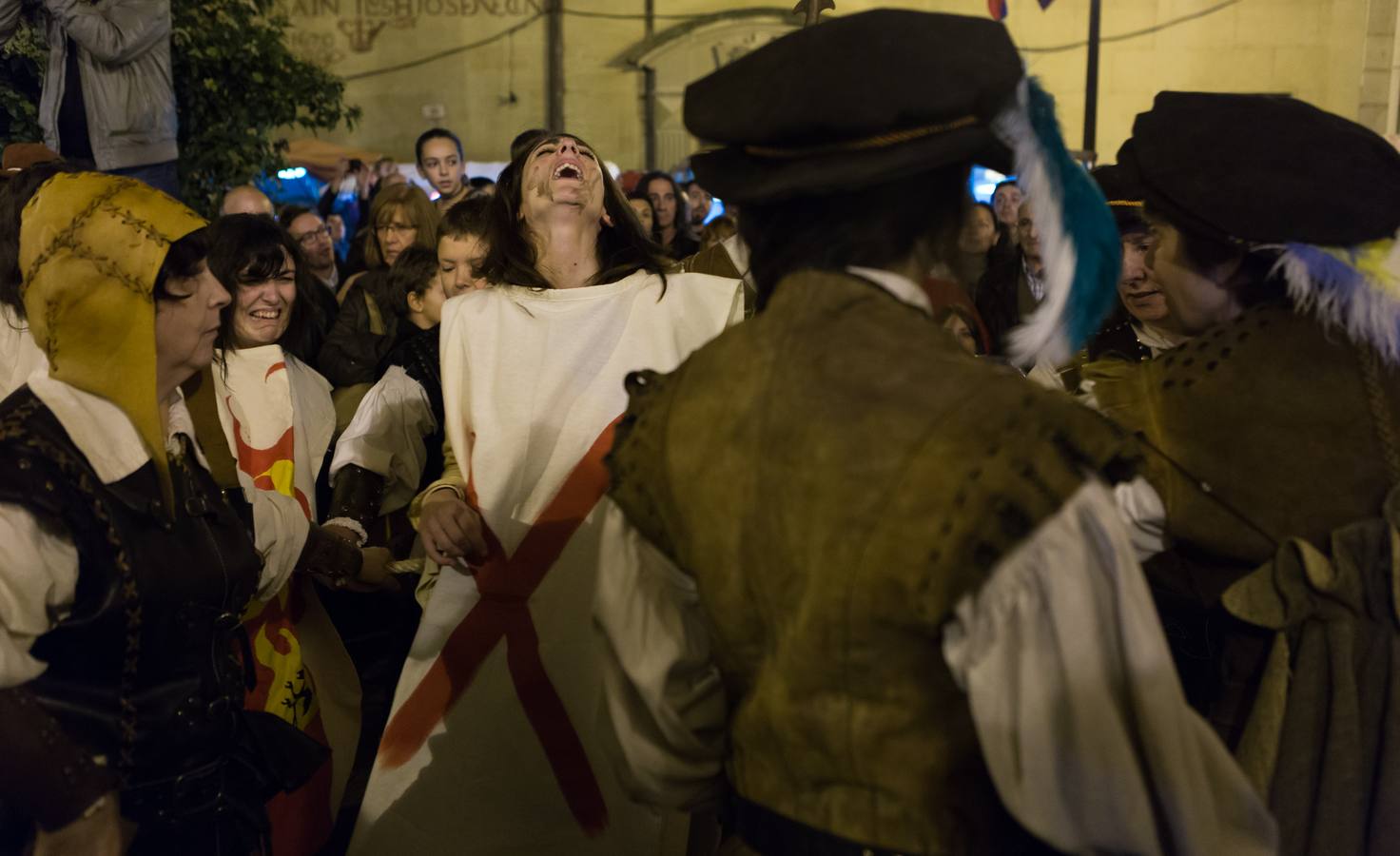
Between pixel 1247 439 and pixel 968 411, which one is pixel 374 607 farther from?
pixel 968 411

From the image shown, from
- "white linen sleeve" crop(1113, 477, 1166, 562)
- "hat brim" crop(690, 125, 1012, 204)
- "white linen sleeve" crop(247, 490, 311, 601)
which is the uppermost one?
"hat brim" crop(690, 125, 1012, 204)

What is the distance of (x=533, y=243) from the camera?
138 inches

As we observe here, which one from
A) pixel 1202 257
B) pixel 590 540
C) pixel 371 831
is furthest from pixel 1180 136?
pixel 371 831

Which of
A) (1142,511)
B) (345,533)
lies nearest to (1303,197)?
Result: (1142,511)

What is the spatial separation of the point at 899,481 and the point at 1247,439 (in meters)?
0.85

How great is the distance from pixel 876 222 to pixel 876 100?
0.15 metres

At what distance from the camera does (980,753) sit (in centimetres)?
157

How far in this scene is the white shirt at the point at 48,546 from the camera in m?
2.09

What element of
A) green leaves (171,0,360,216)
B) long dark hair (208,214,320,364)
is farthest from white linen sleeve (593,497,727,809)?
green leaves (171,0,360,216)

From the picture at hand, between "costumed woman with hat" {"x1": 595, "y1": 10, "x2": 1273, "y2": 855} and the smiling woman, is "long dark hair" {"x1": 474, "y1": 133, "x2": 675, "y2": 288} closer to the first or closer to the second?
the smiling woman

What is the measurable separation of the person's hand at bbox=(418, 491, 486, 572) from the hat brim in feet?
5.48

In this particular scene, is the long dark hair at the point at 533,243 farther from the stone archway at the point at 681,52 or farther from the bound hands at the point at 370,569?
the stone archway at the point at 681,52

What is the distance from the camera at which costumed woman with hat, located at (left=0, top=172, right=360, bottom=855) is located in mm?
2145

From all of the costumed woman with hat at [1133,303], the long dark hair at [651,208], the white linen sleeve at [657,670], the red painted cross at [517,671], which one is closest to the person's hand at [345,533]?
the red painted cross at [517,671]
